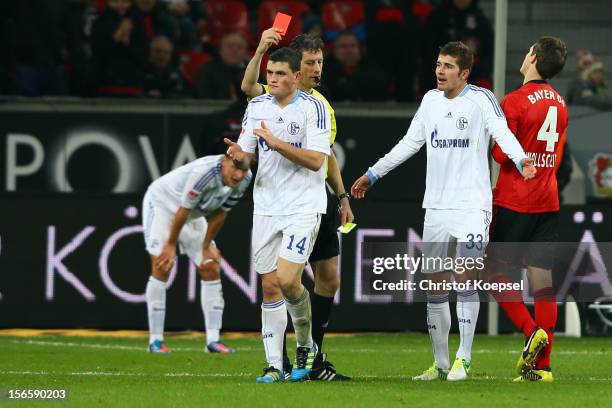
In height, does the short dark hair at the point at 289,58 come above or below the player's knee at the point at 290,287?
above

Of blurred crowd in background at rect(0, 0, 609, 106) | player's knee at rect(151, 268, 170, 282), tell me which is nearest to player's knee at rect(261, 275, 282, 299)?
player's knee at rect(151, 268, 170, 282)

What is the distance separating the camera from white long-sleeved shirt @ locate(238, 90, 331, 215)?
32.1 ft

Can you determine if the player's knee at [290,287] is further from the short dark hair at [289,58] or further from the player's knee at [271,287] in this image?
the short dark hair at [289,58]

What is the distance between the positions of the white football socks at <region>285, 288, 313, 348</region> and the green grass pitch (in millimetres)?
331

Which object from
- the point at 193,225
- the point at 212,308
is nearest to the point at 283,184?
the point at 212,308

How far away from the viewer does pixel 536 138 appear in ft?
33.5

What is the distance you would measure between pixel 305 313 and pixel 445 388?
1075 mm

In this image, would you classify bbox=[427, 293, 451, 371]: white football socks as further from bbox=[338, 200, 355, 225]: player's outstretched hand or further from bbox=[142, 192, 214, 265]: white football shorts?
bbox=[142, 192, 214, 265]: white football shorts

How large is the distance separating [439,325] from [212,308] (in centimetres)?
389

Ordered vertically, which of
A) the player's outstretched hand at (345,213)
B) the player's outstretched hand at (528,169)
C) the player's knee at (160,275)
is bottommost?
the player's knee at (160,275)

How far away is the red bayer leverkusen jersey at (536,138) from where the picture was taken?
402 inches

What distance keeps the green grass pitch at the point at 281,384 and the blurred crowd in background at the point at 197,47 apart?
3803mm

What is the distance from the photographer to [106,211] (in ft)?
Answer: 51.8

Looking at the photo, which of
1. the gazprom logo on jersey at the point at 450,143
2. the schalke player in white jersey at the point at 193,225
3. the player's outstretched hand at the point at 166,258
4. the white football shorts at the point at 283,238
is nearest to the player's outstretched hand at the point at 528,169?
the gazprom logo on jersey at the point at 450,143
